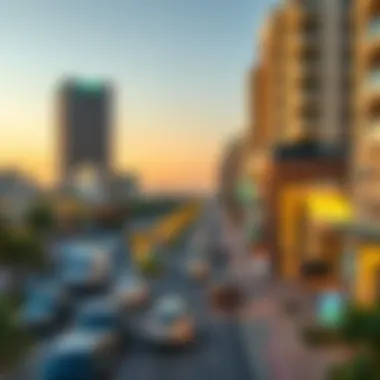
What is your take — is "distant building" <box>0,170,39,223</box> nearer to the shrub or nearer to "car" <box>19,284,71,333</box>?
"car" <box>19,284,71,333</box>

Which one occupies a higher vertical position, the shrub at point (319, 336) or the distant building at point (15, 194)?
the distant building at point (15, 194)

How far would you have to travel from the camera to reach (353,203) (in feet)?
12.4

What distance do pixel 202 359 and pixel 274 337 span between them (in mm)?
470

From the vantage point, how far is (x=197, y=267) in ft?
14.7

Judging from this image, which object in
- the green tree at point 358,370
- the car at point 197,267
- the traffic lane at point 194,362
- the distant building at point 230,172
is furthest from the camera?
the car at point 197,267

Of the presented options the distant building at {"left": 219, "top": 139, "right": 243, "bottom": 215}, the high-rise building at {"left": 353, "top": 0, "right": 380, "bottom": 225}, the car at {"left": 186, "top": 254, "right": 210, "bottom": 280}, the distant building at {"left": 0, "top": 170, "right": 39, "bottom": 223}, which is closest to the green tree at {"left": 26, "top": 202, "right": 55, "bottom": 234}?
the distant building at {"left": 0, "top": 170, "right": 39, "bottom": 223}

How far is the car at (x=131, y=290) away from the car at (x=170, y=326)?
168 mm

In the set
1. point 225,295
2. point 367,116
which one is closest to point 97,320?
point 225,295

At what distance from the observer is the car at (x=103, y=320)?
3096 mm

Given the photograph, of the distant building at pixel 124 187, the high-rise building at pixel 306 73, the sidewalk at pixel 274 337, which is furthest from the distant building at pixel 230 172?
the distant building at pixel 124 187

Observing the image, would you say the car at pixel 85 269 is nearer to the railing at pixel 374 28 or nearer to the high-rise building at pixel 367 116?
the high-rise building at pixel 367 116

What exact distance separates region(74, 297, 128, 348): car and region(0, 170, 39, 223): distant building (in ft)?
1.85

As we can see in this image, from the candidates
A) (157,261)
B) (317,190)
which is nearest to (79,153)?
(317,190)

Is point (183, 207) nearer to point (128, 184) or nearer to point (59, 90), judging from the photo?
point (128, 184)
